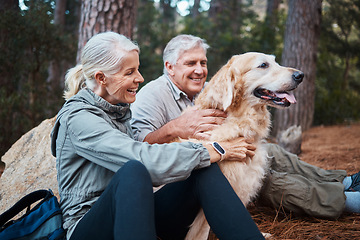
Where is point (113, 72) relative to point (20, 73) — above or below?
above

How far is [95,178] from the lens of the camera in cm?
180

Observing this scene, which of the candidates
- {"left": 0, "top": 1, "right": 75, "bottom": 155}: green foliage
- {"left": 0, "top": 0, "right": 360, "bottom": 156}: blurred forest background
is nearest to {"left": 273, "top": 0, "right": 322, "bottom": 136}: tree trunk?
{"left": 0, "top": 0, "right": 360, "bottom": 156}: blurred forest background

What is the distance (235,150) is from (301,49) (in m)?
4.70

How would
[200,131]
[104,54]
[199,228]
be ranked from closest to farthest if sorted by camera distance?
1. [104,54]
2. [199,228]
3. [200,131]

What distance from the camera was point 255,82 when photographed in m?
2.42

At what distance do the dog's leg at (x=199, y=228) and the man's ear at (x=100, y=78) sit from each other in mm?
1026

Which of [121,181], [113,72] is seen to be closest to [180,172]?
[121,181]

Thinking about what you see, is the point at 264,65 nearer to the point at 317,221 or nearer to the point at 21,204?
the point at 317,221

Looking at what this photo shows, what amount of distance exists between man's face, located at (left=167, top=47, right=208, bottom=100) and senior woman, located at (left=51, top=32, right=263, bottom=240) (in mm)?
985

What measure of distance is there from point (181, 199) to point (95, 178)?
0.53 meters

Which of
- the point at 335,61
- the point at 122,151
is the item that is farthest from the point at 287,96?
the point at 335,61

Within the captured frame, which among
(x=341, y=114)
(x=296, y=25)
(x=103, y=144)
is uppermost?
(x=296, y=25)

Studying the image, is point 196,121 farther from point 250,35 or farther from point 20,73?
point 250,35

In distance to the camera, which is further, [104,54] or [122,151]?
[104,54]
